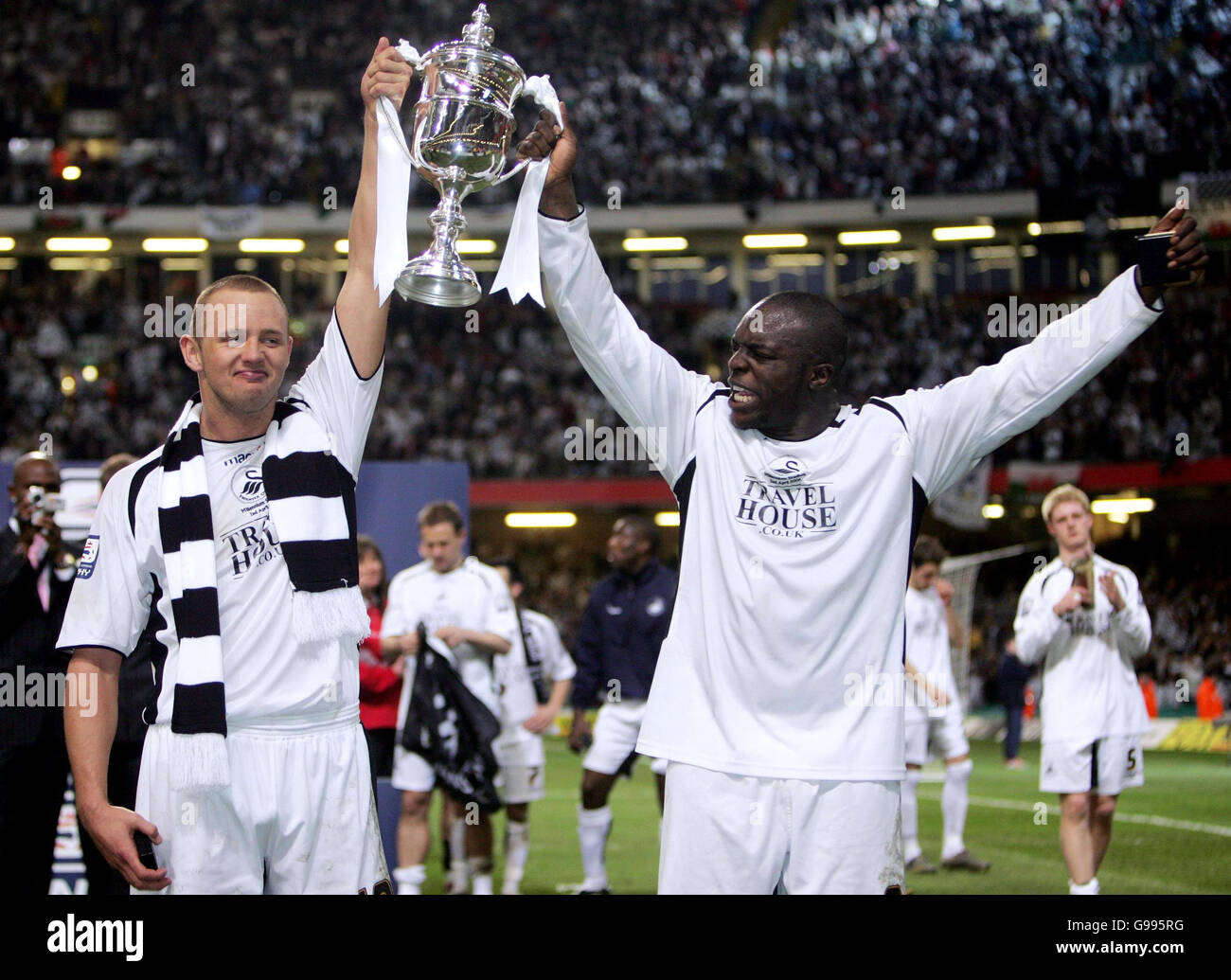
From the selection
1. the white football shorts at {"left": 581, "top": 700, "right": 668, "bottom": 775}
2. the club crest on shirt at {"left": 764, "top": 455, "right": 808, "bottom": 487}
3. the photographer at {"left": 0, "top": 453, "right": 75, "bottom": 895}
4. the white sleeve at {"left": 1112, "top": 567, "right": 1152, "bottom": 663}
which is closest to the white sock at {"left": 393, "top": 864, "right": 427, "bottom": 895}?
the white football shorts at {"left": 581, "top": 700, "right": 668, "bottom": 775}

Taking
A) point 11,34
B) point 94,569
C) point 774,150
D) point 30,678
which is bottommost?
point 30,678

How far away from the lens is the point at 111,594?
3248 mm

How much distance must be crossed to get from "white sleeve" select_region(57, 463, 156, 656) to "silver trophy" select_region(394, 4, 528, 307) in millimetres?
1002

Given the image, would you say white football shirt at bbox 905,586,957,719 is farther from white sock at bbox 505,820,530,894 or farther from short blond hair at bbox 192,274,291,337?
short blond hair at bbox 192,274,291,337

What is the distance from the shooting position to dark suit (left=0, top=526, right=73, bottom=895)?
5609 millimetres

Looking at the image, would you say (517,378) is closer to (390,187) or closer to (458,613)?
(458,613)

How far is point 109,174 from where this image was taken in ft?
96.5

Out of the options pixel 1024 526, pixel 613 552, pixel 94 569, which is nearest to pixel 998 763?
pixel 613 552

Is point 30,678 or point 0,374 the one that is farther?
point 0,374

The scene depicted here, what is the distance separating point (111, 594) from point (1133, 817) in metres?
10.0

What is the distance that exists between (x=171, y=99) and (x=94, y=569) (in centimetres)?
3096

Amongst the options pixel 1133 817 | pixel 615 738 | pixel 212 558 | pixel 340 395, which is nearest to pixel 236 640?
pixel 212 558

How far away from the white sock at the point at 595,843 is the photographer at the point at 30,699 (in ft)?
10.4

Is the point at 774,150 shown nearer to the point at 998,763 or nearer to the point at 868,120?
the point at 868,120
